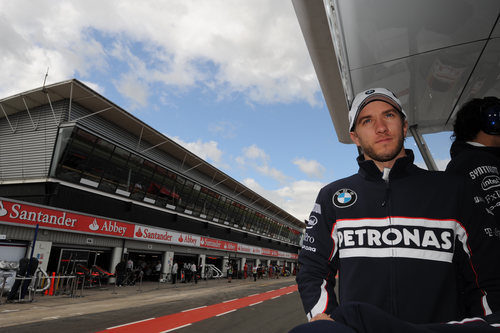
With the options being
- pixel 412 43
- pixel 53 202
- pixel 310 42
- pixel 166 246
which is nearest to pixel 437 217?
pixel 310 42

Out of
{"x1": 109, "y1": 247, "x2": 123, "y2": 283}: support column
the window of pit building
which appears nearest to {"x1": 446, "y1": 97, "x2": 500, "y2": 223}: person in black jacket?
the window of pit building

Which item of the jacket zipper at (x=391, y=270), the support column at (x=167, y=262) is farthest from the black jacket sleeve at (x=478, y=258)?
the support column at (x=167, y=262)

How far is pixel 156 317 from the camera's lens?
8.58 metres

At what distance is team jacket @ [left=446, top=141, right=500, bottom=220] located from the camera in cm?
143

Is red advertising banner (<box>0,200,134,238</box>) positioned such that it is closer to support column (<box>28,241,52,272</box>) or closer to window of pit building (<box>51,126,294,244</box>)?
support column (<box>28,241,52,272</box>)

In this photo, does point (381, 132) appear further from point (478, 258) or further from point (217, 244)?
point (217, 244)

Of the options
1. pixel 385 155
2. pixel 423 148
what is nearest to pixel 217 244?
pixel 423 148

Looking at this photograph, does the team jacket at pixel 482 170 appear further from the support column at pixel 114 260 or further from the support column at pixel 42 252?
the support column at pixel 114 260

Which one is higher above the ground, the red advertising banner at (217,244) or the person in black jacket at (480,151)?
the person in black jacket at (480,151)

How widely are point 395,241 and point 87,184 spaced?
1753 cm

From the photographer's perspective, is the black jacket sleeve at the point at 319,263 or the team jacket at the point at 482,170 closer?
the black jacket sleeve at the point at 319,263

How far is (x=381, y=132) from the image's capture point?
157 cm

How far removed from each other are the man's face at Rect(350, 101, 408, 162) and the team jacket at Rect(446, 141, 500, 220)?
401mm

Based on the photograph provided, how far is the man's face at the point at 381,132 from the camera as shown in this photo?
155 centimetres
